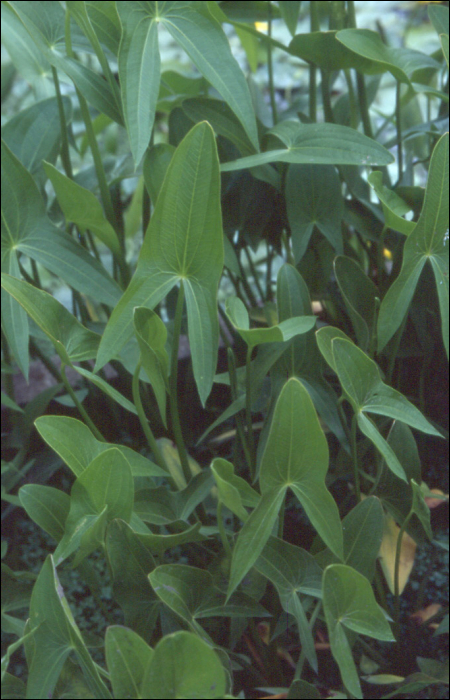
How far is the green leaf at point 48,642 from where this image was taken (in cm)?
35

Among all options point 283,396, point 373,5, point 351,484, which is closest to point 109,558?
point 283,396

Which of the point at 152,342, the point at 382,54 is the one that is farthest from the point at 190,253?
the point at 382,54

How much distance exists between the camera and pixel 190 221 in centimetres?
43

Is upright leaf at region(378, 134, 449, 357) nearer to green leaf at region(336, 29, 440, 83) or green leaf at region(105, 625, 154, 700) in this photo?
green leaf at region(336, 29, 440, 83)

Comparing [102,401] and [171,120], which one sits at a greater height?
[171,120]

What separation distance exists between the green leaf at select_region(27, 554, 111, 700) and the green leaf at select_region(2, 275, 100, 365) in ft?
0.52

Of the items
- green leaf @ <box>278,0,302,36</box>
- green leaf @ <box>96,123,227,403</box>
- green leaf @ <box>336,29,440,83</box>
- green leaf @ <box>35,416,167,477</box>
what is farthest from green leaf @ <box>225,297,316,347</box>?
green leaf @ <box>278,0,302,36</box>

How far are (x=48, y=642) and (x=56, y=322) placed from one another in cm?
22

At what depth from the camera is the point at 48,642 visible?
37 centimetres

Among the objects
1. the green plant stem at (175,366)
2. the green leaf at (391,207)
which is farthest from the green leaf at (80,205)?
the green leaf at (391,207)

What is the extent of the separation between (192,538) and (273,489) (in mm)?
114

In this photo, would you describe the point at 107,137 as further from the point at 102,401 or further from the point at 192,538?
the point at 192,538

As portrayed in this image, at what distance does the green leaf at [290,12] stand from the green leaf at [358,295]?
0.29 meters

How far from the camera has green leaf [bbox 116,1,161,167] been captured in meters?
0.47
